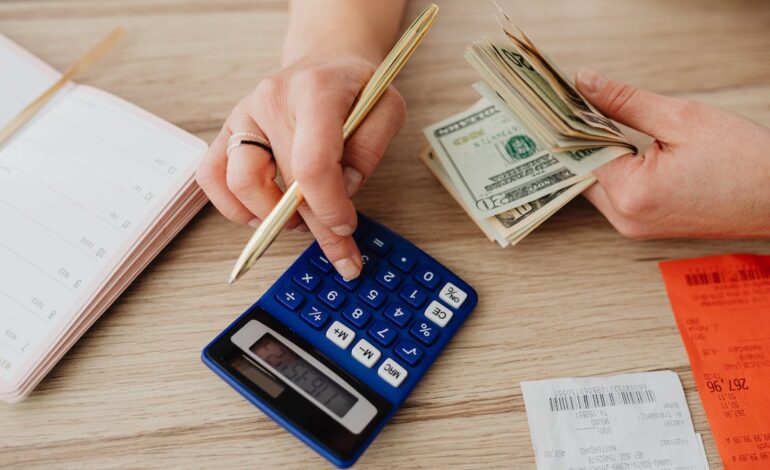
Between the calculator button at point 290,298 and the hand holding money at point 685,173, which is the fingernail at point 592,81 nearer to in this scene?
the hand holding money at point 685,173

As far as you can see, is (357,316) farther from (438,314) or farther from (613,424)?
(613,424)

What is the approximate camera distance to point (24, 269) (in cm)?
61

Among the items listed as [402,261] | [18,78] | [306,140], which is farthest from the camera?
[18,78]

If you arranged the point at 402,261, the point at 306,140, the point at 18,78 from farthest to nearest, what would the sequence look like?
the point at 18,78 < the point at 402,261 < the point at 306,140

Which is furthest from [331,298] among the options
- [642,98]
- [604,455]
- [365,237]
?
[642,98]

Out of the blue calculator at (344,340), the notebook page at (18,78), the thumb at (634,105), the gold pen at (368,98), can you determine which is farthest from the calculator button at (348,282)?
the notebook page at (18,78)

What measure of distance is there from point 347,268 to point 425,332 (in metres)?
0.10

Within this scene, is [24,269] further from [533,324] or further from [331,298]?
[533,324]

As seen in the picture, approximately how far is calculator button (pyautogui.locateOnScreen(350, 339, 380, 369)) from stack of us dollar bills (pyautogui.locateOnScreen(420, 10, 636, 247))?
20 centimetres

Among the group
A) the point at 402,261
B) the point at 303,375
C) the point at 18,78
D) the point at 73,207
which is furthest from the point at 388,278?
the point at 18,78

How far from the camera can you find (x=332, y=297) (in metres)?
0.61

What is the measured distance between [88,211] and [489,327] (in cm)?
45

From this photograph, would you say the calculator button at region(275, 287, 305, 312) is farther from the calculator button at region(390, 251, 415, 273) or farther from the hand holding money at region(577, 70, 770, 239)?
the hand holding money at region(577, 70, 770, 239)

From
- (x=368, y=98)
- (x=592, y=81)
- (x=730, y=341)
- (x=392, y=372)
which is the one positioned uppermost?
(x=368, y=98)
